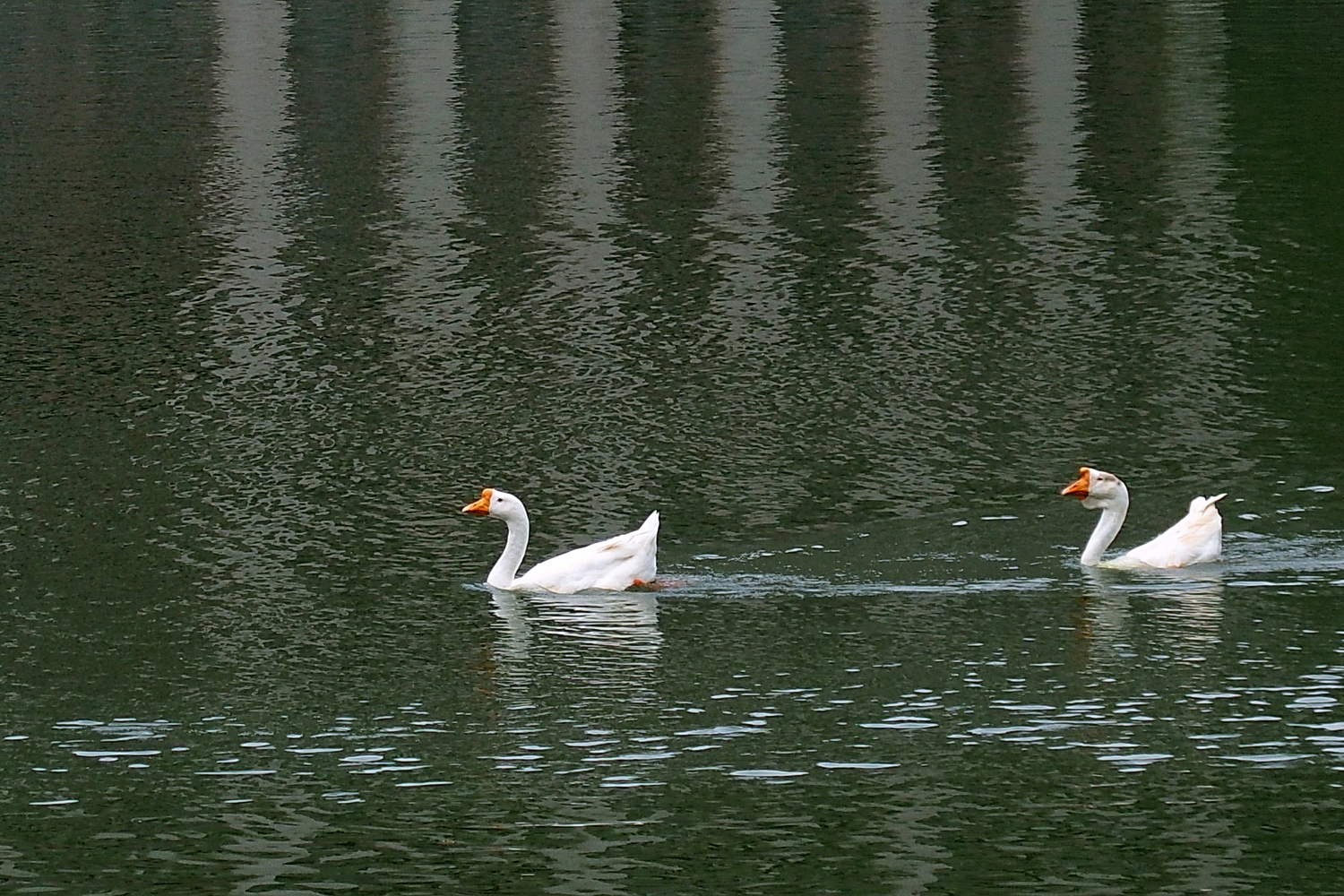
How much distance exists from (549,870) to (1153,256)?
72.3 ft

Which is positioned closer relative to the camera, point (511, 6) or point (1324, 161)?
point (1324, 161)

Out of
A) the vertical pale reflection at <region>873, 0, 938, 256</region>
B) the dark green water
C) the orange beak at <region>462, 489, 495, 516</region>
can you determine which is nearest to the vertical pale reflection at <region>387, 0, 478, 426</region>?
the dark green water

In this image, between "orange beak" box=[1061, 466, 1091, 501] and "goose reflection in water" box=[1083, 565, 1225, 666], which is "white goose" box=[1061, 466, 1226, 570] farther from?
Answer: "goose reflection in water" box=[1083, 565, 1225, 666]

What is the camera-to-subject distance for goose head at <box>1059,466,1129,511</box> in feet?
65.1

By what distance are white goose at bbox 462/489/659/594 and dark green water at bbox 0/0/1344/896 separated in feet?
1.27

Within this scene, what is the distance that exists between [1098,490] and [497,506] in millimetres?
5034

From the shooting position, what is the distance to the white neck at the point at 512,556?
773 inches

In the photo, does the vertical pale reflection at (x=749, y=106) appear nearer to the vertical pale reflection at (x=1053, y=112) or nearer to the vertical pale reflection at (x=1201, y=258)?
the vertical pale reflection at (x=1053, y=112)

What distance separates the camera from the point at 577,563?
63.8ft

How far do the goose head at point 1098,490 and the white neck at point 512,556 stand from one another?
452 cm

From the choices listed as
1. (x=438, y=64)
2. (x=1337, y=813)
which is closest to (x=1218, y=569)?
(x=1337, y=813)

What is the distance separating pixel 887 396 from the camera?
26016mm

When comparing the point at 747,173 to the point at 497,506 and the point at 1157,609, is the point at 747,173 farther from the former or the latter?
the point at 1157,609

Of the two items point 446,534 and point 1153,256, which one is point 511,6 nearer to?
point 1153,256
